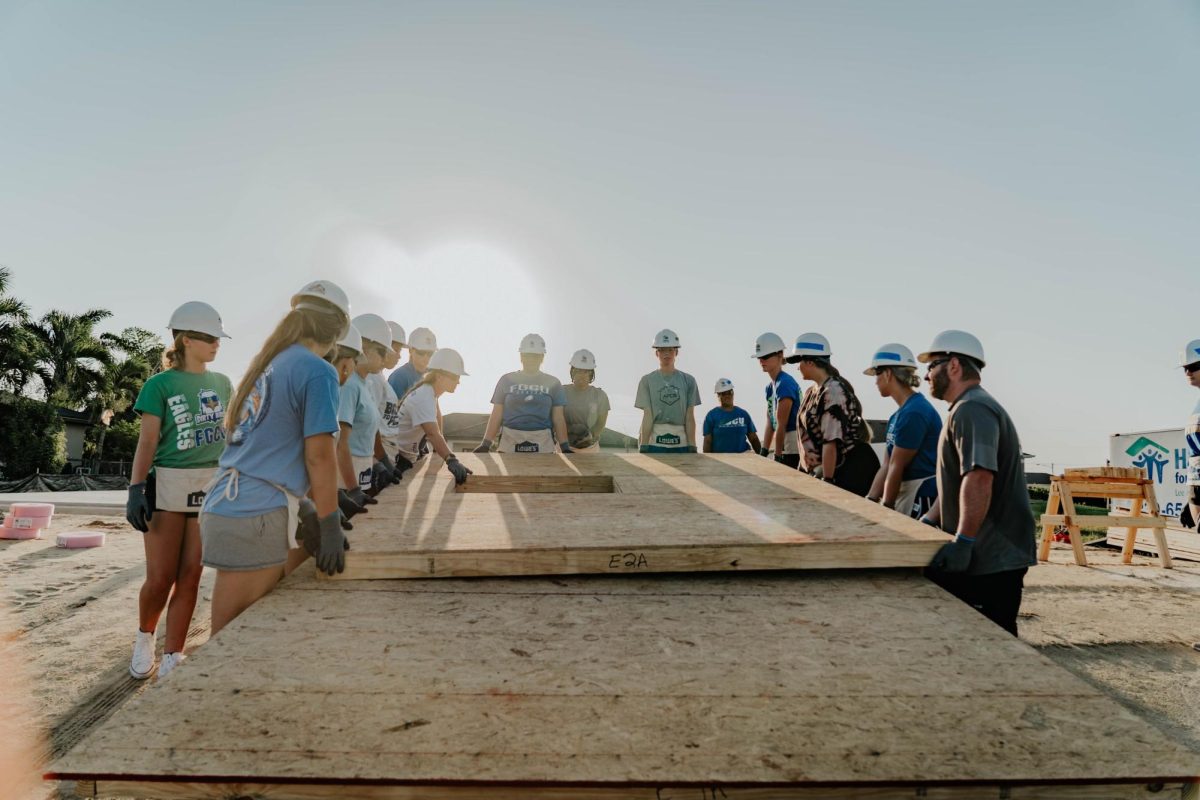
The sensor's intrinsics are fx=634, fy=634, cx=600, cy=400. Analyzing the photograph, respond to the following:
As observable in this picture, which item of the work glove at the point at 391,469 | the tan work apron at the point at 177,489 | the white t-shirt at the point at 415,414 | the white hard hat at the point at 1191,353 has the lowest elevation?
the tan work apron at the point at 177,489

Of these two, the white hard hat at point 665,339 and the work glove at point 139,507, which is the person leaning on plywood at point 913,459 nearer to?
the white hard hat at point 665,339

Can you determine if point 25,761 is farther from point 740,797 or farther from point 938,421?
point 938,421

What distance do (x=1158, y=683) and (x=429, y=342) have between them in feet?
21.3

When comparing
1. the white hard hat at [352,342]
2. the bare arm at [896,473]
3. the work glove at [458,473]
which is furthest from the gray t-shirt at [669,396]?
the white hard hat at [352,342]

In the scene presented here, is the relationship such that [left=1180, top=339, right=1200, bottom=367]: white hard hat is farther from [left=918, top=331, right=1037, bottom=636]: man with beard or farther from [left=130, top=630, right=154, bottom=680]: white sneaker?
[left=130, top=630, right=154, bottom=680]: white sneaker

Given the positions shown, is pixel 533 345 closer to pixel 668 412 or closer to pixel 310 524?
pixel 668 412

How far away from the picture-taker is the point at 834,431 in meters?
4.89

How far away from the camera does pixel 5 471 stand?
2745 centimetres

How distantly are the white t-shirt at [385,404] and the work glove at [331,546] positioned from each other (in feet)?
7.57

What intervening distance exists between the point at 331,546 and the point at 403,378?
13.7ft

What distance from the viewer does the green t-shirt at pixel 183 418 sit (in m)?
3.77

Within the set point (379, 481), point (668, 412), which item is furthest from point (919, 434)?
point (379, 481)

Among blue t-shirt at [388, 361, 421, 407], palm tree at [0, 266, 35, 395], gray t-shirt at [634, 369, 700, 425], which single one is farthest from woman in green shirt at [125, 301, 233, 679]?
palm tree at [0, 266, 35, 395]

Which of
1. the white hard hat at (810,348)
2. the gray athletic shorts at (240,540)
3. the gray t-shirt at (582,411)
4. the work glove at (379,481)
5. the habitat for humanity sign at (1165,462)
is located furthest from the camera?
the habitat for humanity sign at (1165,462)
